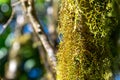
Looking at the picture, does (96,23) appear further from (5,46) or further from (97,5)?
(5,46)

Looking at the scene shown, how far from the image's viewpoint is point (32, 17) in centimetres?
221

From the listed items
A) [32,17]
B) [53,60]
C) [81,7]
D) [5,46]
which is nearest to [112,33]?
[81,7]

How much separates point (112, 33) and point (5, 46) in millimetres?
3484

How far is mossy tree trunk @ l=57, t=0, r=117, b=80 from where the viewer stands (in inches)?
59.4

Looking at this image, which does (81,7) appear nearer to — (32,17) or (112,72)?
(112,72)

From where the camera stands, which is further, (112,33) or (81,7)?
(112,33)

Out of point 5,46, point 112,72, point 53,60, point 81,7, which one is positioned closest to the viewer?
point 81,7

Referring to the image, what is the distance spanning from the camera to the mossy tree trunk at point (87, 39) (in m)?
1.51

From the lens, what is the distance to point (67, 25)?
1.57 meters

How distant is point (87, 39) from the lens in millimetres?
1519

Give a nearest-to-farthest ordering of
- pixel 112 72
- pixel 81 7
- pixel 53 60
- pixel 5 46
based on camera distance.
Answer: pixel 81 7, pixel 112 72, pixel 53 60, pixel 5 46

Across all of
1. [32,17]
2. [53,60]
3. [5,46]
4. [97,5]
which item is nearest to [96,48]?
[97,5]

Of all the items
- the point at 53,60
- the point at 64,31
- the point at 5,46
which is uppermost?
the point at 64,31

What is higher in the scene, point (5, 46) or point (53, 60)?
point (53, 60)
